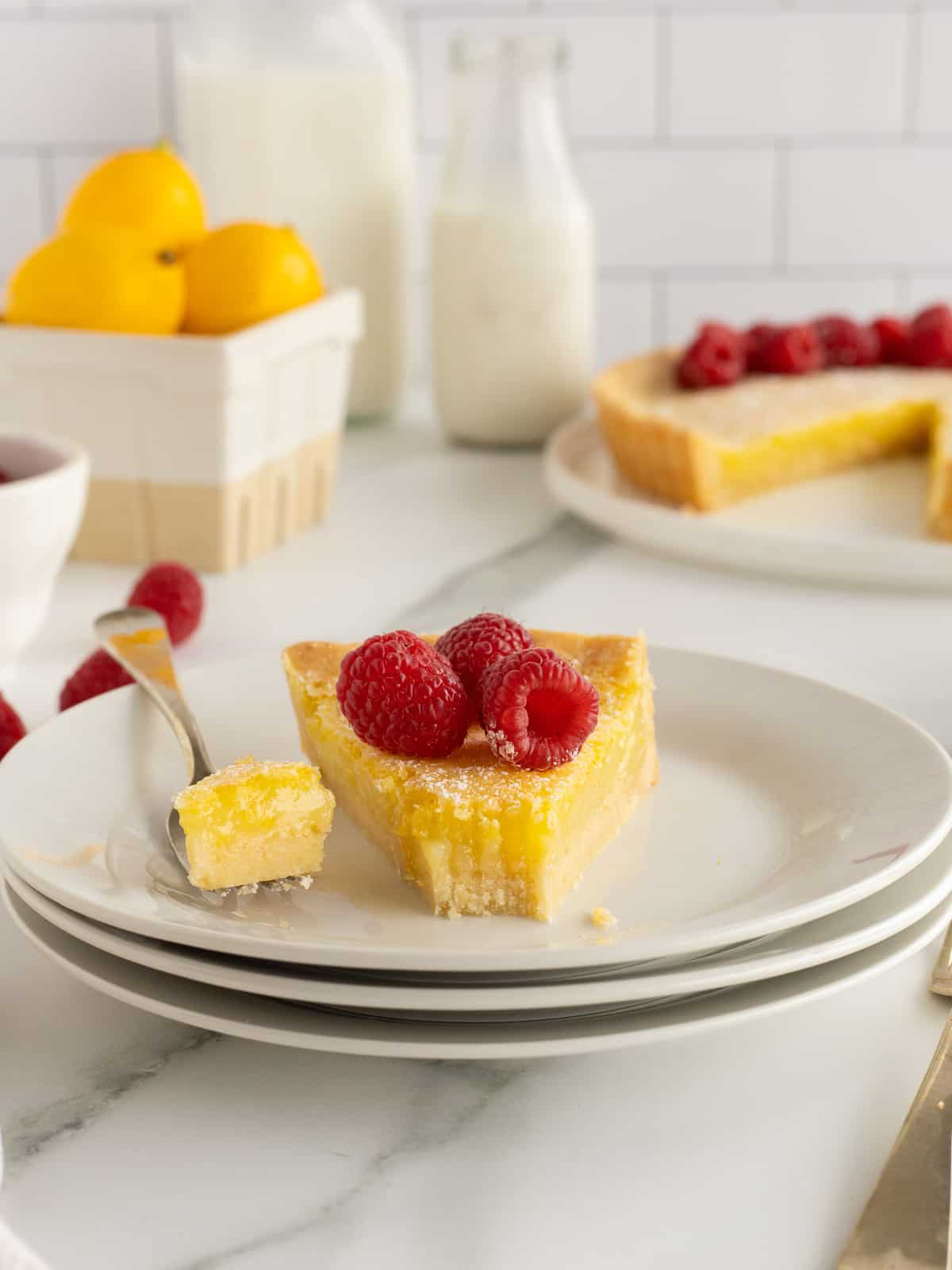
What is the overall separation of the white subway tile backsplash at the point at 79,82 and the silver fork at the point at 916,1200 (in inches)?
70.4

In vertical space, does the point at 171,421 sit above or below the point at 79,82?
below

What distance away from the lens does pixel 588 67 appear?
6.58 ft

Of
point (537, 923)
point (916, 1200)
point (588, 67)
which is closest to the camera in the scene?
point (916, 1200)

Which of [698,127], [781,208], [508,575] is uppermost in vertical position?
[698,127]

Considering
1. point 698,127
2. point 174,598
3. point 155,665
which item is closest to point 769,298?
point 698,127

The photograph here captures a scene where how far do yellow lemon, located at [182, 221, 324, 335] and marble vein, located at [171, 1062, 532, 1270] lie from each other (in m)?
0.82

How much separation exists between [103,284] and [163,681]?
52 centimetres

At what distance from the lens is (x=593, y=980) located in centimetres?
57

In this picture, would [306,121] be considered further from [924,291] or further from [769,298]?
[924,291]

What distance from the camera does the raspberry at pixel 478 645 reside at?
730mm

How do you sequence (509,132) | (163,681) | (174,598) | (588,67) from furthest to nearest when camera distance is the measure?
1. (588,67)
2. (509,132)
3. (174,598)
4. (163,681)

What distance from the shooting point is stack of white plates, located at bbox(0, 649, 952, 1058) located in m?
0.54

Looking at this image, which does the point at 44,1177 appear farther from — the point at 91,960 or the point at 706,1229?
the point at 706,1229

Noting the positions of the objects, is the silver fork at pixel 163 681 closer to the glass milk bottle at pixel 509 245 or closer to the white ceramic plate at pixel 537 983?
the white ceramic plate at pixel 537 983
